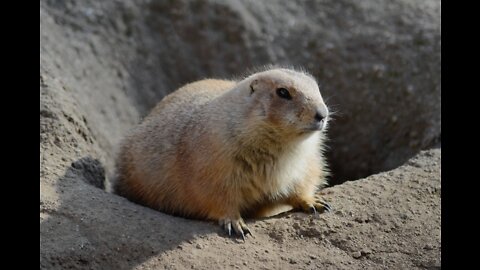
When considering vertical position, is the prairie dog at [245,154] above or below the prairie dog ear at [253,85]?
below

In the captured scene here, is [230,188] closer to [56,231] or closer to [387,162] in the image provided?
[56,231]

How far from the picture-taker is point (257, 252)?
4.85m

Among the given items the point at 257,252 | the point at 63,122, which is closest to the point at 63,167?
the point at 63,122

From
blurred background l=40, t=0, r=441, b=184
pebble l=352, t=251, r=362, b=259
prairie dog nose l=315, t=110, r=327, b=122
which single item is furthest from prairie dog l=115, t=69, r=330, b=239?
blurred background l=40, t=0, r=441, b=184

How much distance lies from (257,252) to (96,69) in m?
3.66

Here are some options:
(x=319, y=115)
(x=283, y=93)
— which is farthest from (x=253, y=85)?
(x=319, y=115)

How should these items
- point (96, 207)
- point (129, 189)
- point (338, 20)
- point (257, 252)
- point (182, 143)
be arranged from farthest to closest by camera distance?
point (338, 20) < point (129, 189) < point (182, 143) < point (96, 207) < point (257, 252)

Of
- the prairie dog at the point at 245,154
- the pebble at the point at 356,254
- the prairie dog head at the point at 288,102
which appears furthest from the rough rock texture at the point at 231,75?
the prairie dog head at the point at 288,102

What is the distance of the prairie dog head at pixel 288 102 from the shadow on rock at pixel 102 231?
91cm

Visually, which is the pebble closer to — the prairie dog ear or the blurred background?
the prairie dog ear

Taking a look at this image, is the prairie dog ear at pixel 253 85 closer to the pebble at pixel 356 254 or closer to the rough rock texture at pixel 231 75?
the rough rock texture at pixel 231 75

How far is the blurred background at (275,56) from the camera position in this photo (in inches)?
295

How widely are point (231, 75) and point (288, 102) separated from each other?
132 inches

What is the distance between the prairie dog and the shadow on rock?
26cm
